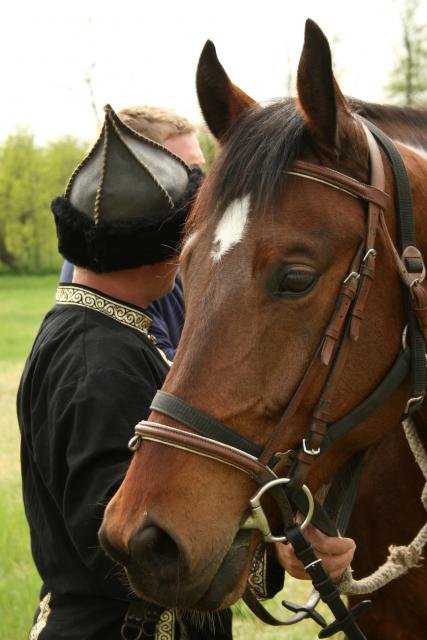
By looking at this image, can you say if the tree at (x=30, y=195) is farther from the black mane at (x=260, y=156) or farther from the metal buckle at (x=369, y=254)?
the metal buckle at (x=369, y=254)

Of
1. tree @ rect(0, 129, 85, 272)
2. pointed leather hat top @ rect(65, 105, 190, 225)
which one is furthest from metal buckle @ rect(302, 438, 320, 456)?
tree @ rect(0, 129, 85, 272)

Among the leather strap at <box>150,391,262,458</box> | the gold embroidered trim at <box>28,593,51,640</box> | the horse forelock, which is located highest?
the horse forelock

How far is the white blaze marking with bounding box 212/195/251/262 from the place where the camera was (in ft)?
7.50

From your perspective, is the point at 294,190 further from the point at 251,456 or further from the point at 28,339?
the point at 28,339

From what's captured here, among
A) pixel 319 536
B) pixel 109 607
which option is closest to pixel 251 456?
pixel 319 536

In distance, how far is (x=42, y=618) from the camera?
2.74 meters

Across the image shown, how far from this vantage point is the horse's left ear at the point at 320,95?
2.28 m

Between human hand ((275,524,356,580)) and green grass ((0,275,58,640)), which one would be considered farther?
green grass ((0,275,58,640))

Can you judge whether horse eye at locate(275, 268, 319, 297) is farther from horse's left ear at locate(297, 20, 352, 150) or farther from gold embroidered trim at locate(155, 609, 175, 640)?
gold embroidered trim at locate(155, 609, 175, 640)

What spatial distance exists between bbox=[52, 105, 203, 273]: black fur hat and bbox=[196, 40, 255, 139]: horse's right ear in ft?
0.96

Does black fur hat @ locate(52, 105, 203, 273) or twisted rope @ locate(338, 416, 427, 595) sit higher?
black fur hat @ locate(52, 105, 203, 273)

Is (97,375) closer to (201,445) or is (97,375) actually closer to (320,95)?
(201,445)

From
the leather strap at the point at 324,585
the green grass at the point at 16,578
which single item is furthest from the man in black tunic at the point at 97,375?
the green grass at the point at 16,578

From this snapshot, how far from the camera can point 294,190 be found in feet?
7.80
